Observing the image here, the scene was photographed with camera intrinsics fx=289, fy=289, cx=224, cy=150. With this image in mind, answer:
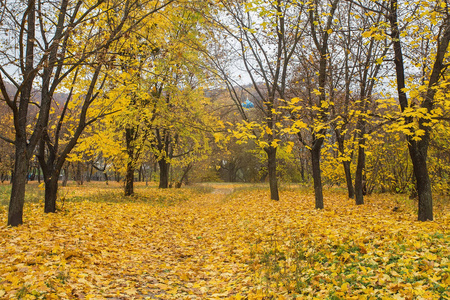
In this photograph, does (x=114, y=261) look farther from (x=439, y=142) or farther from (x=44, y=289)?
(x=439, y=142)

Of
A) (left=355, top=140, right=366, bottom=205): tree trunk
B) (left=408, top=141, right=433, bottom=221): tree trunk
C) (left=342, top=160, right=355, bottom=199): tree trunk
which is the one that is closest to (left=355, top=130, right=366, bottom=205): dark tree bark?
(left=355, top=140, right=366, bottom=205): tree trunk

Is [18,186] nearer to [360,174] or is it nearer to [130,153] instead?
[130,153]

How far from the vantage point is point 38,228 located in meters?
6.45

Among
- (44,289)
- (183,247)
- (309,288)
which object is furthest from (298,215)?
(44,289)

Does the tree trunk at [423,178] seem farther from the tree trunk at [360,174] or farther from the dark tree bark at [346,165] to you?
the dark tree bark at [346,165]

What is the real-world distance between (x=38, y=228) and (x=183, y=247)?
325 centimetres

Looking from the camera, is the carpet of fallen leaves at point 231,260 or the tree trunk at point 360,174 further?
the tree trunk at point 360,174

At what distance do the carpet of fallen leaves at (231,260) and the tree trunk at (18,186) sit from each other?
288 millimetres

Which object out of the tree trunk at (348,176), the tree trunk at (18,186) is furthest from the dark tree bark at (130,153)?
the tree trunk at (348,176)

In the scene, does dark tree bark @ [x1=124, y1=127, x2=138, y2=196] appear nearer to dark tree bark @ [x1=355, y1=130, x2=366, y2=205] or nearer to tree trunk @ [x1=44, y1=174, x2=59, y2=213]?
tree trunk @ [x1=44, y1=174, x2=59, y2=213]

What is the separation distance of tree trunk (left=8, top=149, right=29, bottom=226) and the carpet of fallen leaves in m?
0.29

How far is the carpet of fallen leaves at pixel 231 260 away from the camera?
3463mm

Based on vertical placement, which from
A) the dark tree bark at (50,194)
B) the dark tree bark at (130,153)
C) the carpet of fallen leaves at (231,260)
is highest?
the dark tree bark at (130,153)

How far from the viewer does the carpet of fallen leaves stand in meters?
3.46
